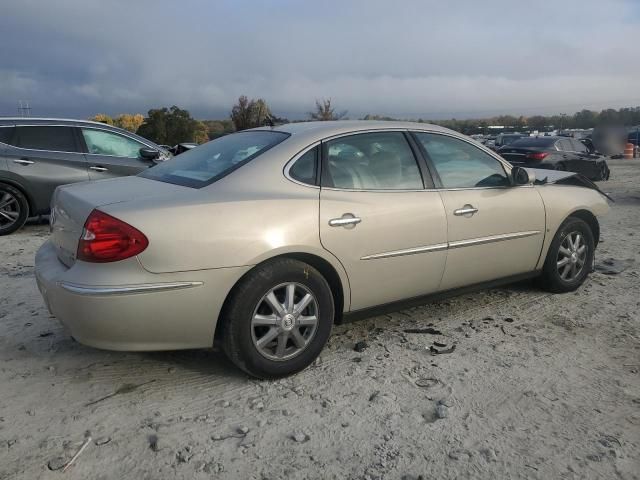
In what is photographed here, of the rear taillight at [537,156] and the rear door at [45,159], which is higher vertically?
the rear door at [45,159]

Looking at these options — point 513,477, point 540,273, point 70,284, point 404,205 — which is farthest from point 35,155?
point 513,477

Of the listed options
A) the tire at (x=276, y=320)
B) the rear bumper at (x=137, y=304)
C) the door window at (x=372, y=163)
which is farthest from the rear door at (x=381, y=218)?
the rear bumper at (x=137, y=304)

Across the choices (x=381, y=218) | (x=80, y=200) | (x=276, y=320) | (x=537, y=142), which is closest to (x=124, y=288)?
(x=80, y=200)

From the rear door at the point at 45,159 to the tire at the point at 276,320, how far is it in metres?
5.80

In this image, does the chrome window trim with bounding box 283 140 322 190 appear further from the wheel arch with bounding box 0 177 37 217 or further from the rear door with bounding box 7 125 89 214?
the wheel arch with bounding box 0 177 37 217

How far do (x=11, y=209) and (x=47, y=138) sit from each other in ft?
3.87

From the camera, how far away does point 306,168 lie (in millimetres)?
3434

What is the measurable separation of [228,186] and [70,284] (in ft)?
3.29

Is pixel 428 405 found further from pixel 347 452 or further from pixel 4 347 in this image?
pixel 4 347

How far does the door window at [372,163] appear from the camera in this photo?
355 cm

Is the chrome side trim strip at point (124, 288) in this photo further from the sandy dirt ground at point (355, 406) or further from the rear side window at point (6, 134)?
the rear side window at point (6, 134)

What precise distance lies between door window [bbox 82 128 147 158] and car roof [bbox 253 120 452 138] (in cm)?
527

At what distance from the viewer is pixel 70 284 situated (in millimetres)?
2889

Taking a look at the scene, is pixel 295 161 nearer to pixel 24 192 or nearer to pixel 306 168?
pixel 306 168
